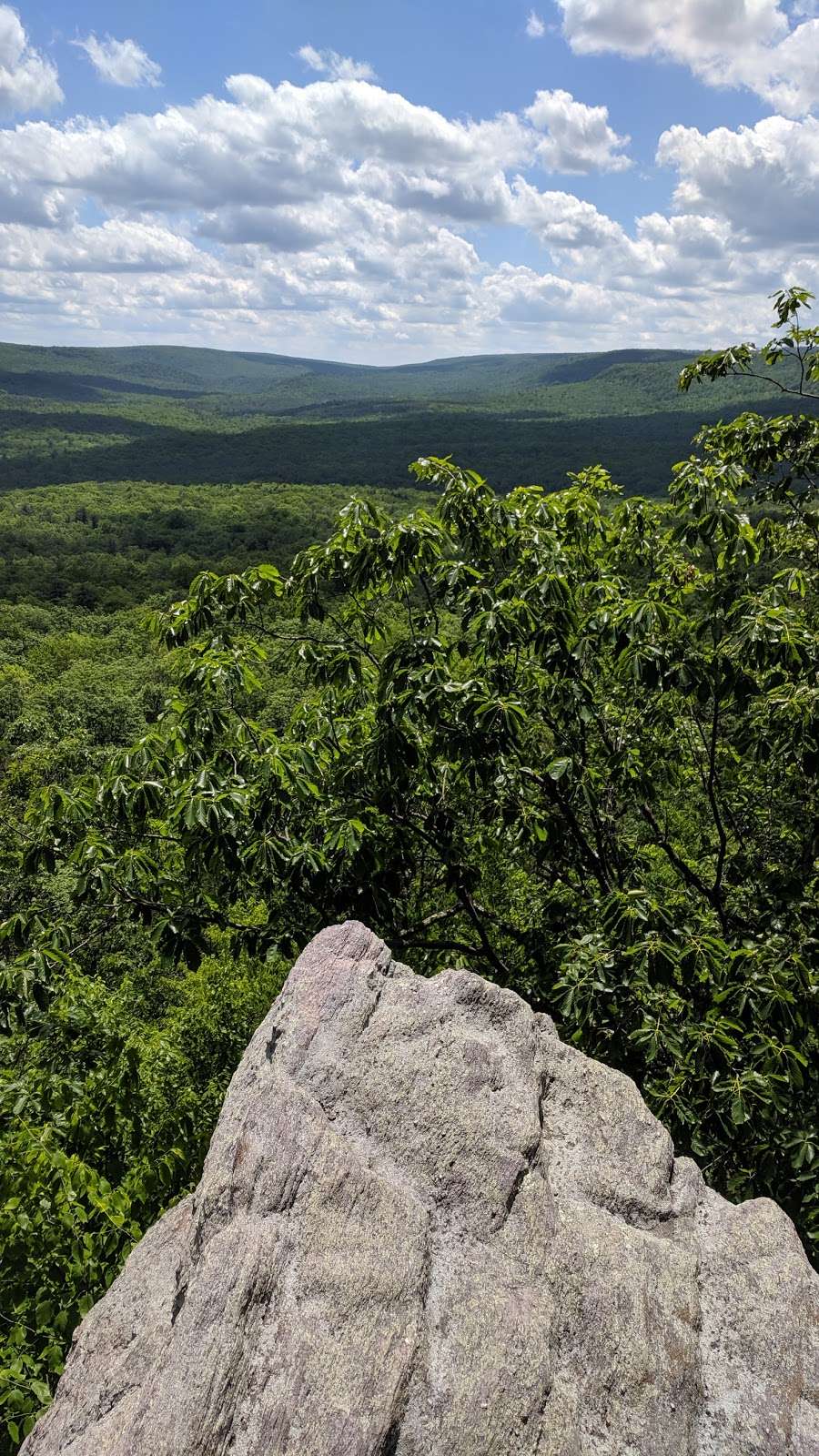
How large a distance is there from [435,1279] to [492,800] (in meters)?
5.06

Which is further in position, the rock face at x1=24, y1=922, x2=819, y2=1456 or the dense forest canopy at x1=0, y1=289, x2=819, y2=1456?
the dense forest canopy at x1=0, y1=289, x2=819, y2=1456

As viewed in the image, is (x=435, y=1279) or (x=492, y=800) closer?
(x=435, y=1279)

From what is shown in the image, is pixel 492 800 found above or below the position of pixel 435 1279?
above

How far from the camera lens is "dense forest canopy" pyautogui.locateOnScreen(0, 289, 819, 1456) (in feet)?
24.3

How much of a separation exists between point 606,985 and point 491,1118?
6.29ft

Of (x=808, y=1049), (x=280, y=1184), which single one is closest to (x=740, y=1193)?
(x=808, y=1049)

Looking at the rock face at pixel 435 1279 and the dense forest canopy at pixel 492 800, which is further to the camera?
the dense forest canopy at pixel 492 800

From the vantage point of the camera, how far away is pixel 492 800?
29.9 feet

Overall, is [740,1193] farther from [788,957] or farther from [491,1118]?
[491,1118]

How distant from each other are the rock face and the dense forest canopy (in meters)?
1.27

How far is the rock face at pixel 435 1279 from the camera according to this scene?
13.9 feet

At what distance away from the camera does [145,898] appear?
28.4ft

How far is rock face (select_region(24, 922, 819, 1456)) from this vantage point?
423 centimetres

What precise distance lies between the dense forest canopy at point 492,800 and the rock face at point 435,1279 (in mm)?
1268
